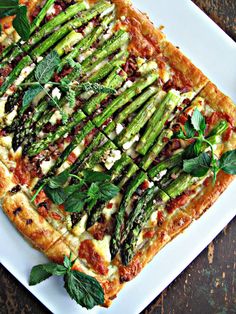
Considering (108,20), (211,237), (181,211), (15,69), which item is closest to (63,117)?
(15,69)

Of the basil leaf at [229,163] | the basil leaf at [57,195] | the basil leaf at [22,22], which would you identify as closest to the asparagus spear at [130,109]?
the basil leaf at [57,195]

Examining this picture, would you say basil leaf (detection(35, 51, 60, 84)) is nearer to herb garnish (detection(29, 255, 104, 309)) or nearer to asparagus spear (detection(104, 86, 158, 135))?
asparagus spear (detection(104, 86, 158, 135))

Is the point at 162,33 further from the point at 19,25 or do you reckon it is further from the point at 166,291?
the point at 166,291

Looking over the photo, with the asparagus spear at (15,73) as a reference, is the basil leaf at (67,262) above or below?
below

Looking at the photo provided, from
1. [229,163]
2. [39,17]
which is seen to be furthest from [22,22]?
[229,163]

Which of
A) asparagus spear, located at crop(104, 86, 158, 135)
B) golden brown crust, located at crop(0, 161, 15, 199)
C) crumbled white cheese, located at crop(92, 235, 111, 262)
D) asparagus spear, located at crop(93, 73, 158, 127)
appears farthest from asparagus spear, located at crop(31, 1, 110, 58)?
crumbled white cheese, located at crop(92, 235, 111, 262)

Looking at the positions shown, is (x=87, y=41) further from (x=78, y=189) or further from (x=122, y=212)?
(x=122, y=212)

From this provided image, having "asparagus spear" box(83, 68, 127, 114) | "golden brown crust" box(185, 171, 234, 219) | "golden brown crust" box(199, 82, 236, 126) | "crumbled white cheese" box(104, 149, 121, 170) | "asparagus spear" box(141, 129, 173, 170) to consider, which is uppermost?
"asparagus spear" box(83, 68, 127, 114)

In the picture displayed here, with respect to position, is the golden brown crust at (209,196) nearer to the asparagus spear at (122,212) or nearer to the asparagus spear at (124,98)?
the asparagus spear at (122,212)
